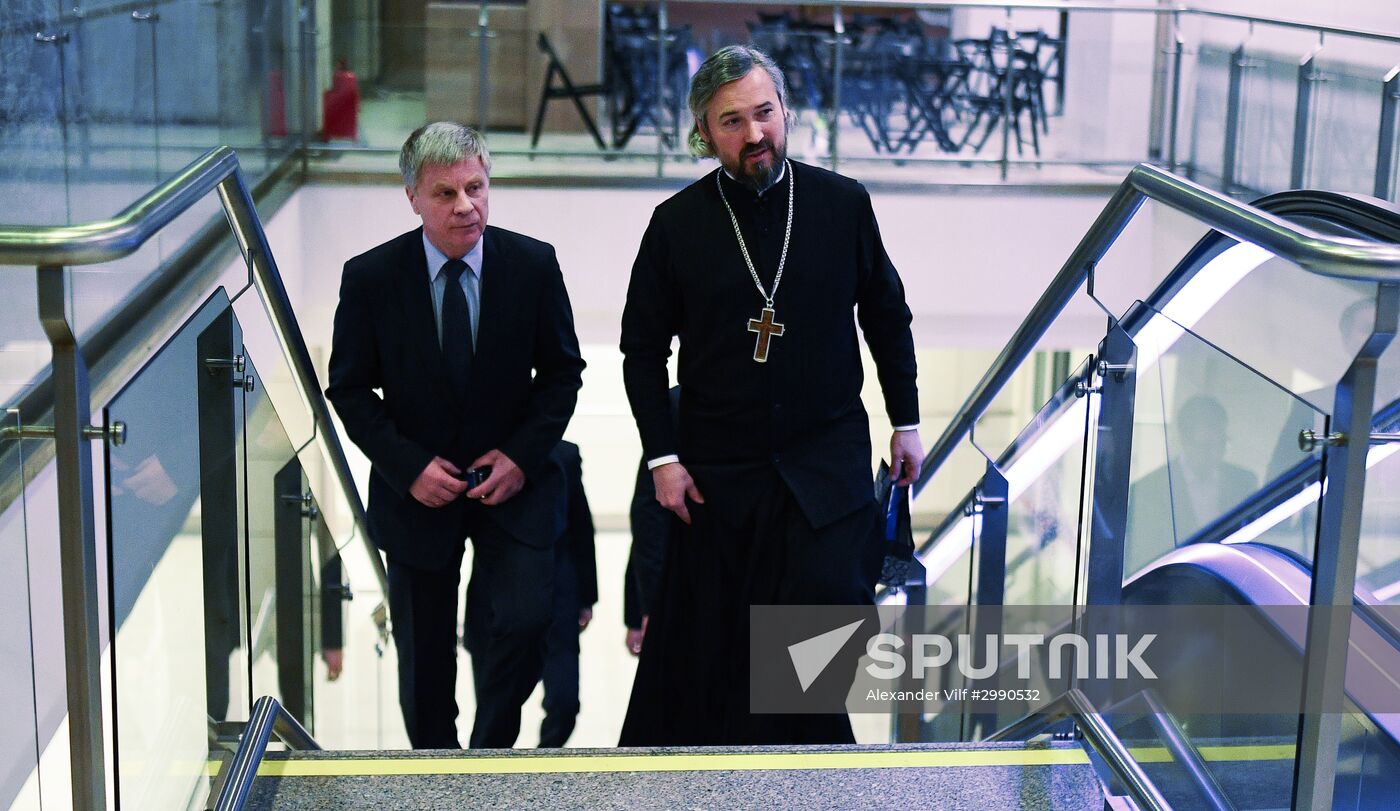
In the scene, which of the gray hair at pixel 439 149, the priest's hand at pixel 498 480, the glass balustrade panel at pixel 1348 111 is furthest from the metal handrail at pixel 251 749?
the glass balustrade panel at pixel 1348 111

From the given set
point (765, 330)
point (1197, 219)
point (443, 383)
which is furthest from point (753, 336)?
point (1197, 219)

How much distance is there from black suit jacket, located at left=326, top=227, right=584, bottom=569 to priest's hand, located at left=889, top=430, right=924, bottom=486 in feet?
2.28

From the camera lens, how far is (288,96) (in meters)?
9.46

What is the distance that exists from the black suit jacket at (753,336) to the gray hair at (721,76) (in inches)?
5.6

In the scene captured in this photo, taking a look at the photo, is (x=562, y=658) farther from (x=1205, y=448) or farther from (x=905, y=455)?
(x=1205, y=448)

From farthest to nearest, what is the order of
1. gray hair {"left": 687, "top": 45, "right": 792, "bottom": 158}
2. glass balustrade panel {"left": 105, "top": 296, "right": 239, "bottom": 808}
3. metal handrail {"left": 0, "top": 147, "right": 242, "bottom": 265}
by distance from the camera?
1. gray hair {"left": 687, "top": 45, "right": 792, "bottom": 158}
2. glass balustrade panel {"left": 105, "top": 296, "right": 239, "bottom": 808}
3. metal handrail {"left": 0, "top": 147, "right": 242, "bottom": 265}

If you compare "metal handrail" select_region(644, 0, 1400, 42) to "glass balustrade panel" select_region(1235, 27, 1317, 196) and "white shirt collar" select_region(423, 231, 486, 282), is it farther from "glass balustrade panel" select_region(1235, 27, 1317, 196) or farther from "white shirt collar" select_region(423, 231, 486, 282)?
"white shirt collar" select_region(423, 231, 486, 282)

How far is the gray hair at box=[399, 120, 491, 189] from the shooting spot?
3.29 metres

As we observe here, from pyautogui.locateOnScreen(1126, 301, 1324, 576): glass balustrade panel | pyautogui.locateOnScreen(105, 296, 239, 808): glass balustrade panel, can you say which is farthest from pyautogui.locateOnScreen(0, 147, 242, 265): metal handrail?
pyautogui.locateOnScreen(1126, 301, 1324, 576): glass balustrade panel

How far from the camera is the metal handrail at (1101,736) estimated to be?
2.45 m

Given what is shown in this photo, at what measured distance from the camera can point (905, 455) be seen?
11.3ft

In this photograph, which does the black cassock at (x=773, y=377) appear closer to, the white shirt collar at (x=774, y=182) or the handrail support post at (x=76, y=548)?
the white shirt collar at (x=774, y=182)

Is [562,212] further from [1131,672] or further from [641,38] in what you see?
[1131,672]

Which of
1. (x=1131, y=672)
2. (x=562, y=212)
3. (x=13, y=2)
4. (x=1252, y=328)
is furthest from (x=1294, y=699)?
(x=562, y=212)
